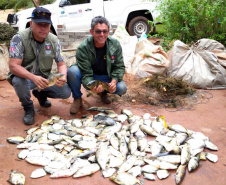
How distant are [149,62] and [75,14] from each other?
391 centimetres

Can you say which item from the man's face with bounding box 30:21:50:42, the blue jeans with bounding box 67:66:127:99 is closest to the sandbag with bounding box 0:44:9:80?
the blue jeans with bounding box 67:66:127:99

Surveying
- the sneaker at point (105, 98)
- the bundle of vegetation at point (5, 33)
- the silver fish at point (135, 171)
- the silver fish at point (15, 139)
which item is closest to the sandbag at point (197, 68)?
the sneaker at point (105, 98)

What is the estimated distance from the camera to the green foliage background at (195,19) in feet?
16.8

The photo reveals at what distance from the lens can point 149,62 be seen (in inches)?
185

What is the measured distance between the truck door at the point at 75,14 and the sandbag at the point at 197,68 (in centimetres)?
387

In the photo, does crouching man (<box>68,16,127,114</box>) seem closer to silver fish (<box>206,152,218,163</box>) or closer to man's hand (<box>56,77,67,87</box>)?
man's hand (<box>56,77,67,87</box>)

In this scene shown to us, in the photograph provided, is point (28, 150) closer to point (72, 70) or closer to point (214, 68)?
point (72, 70)

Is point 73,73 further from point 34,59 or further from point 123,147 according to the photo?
point 123,147

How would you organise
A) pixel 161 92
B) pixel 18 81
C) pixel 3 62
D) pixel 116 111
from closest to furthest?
pixel 18 81
pixel 116 111
pixel 161 92
pixel 3 62

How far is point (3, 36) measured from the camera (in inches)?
205

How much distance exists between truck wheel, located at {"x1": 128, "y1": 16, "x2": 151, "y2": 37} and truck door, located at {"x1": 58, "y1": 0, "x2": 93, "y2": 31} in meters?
1.65

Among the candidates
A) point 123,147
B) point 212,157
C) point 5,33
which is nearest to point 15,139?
point 123,147

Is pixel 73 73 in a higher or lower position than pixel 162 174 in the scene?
higher

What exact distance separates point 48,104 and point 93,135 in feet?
4.33
